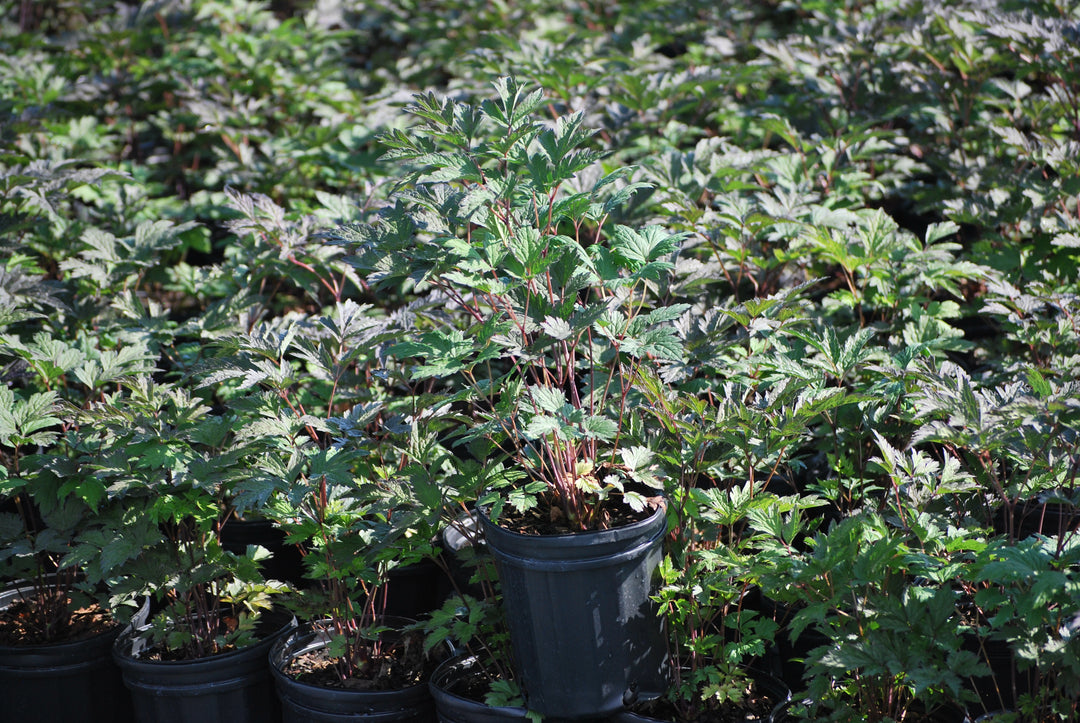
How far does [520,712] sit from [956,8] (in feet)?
10.9

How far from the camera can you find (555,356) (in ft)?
6.31

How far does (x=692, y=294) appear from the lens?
7.70ft

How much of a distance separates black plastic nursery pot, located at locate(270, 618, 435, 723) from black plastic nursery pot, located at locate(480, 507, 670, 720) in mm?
329

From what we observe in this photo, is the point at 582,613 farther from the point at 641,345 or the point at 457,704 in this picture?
the point at 641,345

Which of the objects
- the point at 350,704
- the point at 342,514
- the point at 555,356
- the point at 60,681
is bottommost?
the point at 60,681

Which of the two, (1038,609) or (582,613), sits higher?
(1038,609)

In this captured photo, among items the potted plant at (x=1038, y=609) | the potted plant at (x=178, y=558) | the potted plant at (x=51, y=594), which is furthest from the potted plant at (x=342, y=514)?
the potted plant at (x=1038, y=609)

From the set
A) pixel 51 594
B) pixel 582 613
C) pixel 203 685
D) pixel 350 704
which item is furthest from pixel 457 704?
pixel 51 594

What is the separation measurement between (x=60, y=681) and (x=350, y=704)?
0.93 metres

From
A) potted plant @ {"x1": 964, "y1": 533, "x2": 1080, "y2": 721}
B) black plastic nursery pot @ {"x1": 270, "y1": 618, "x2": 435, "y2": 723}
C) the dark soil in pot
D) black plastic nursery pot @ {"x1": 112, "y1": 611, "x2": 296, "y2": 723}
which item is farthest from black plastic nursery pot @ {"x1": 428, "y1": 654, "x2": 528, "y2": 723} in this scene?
potted plant @ {"x1": 964, "y1": 533, "x2": 1080, "y2": 721}

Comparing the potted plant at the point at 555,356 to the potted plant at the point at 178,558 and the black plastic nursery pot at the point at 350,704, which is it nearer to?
the black plastic nursery pot at the point at 350,704

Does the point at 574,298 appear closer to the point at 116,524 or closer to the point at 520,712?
the point at 520,712

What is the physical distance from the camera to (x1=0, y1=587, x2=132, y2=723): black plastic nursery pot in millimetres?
2393

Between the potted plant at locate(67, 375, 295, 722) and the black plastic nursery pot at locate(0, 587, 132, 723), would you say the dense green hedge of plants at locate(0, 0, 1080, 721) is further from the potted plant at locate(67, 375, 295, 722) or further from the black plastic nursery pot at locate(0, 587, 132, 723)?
the black plastic nursery pot at locate(0, 587, 132, 723)
